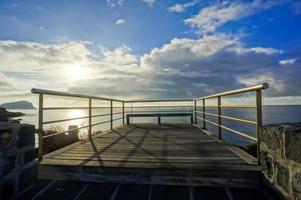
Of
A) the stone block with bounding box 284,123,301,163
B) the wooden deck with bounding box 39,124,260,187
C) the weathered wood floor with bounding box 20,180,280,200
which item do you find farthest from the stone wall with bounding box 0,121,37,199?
the stone block with bounding box 284,123,301,163

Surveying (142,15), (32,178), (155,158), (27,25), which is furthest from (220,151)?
(27,25)

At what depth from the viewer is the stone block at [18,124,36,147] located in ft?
7.13

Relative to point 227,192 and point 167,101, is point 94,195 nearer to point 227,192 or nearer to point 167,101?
point 227,192

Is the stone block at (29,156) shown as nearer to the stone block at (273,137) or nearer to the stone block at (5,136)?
the stone block at (5,136)

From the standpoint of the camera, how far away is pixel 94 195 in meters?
2.27

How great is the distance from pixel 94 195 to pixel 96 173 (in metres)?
0.37

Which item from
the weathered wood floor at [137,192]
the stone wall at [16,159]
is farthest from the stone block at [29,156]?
the weathered wood floor at [137,192]

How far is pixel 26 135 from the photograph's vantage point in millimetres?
2275

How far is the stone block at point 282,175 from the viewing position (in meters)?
1.90

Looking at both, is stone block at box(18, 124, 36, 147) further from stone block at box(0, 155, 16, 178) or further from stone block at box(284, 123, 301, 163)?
stone block at box(284, 123, 301, 163)

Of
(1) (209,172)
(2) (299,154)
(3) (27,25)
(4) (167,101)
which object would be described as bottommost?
(1) (209,172)

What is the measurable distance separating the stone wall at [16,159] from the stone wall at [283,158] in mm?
2366

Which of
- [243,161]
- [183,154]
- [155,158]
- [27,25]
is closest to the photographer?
[243,161]

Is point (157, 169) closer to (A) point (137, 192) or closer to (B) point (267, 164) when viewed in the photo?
(A) point (137, 192)
